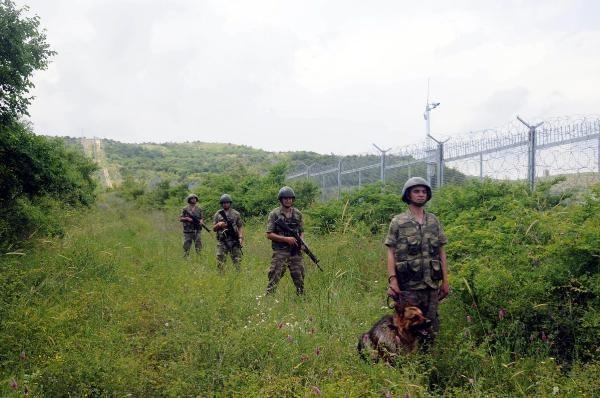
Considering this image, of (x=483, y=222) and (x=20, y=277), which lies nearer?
(x=20, y=277)

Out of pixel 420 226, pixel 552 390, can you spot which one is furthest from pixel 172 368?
pixel 552 390

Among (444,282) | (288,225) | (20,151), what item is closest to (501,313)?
(444,282)

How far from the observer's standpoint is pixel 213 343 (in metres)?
4.30

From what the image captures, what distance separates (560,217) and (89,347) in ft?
15.7

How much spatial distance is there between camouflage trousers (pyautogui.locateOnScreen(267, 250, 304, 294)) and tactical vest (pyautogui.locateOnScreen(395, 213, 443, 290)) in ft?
7.86

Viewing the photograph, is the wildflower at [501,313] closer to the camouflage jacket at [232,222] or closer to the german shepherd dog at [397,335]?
the german shepherd dog at [397,335]

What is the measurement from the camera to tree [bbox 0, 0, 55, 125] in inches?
305

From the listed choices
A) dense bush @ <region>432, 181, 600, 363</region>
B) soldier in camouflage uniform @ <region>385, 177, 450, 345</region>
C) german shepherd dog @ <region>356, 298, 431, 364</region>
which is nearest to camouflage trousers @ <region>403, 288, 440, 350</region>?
soldier in camouflage uniform @ <region>385, 177, 450, 345</region>

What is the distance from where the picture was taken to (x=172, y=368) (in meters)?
4.02

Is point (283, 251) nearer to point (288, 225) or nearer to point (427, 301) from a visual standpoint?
point (288, 225)

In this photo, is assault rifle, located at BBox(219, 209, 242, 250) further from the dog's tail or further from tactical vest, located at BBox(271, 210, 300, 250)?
the dog's tail

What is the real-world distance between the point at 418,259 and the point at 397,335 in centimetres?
70

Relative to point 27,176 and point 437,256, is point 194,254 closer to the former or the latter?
point 27,176

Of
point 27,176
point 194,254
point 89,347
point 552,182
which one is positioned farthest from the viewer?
point 194,254
